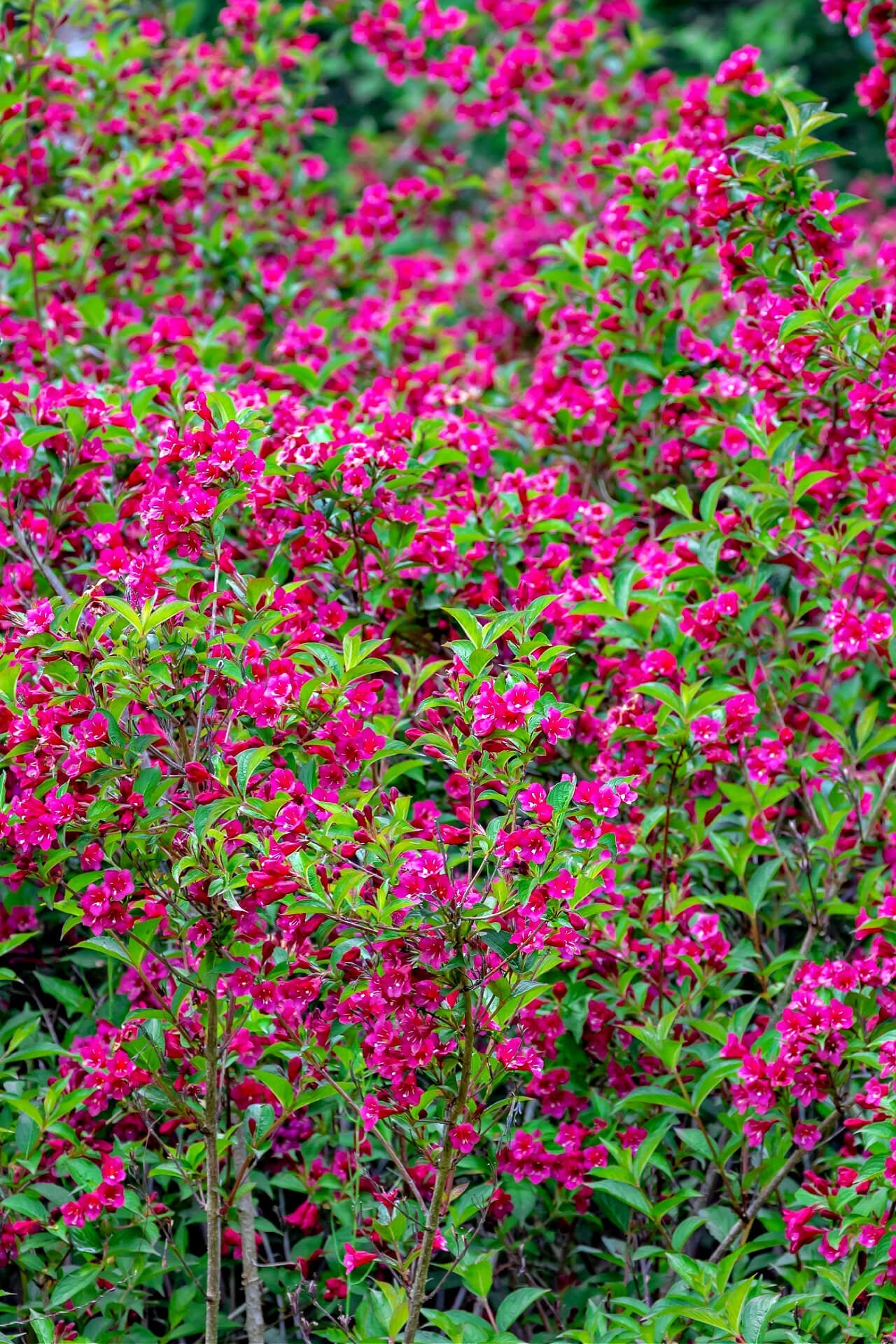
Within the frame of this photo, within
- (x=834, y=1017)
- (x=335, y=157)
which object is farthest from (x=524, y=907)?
(x=335, y=157)

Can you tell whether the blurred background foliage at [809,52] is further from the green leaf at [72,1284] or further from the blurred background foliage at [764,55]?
the green leaf at [72,1284]

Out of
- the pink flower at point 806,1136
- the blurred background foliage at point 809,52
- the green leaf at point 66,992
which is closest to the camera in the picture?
the pink flower at point 806,1136

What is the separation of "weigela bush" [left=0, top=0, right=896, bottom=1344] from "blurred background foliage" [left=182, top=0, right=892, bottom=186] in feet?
21.1

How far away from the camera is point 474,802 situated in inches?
91.0

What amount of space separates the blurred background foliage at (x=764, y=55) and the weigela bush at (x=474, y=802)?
6445 millimetres

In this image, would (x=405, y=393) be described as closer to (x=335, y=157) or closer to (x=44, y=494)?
(x=44, y=494)

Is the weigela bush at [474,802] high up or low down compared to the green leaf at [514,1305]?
up

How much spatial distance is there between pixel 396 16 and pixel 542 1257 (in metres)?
4.04

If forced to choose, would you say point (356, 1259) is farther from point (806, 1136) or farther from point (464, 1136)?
point (806, 1136)

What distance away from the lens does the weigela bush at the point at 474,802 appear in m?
2.37

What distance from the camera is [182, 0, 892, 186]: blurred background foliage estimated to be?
10023 mm

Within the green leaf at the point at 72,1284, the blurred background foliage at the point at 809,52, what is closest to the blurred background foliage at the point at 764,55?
the blurred background foliage at the point at 809,52

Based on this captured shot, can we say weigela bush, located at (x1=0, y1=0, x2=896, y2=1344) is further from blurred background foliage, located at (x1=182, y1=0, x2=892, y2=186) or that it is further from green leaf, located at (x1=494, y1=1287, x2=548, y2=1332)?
blurred background foliage, located at (x1=182, y1=0, x2=892, y2=186)

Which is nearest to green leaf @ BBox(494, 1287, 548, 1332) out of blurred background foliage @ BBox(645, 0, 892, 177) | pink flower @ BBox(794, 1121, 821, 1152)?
pink flower @ BBox(794, 1121, 821, 1152)
